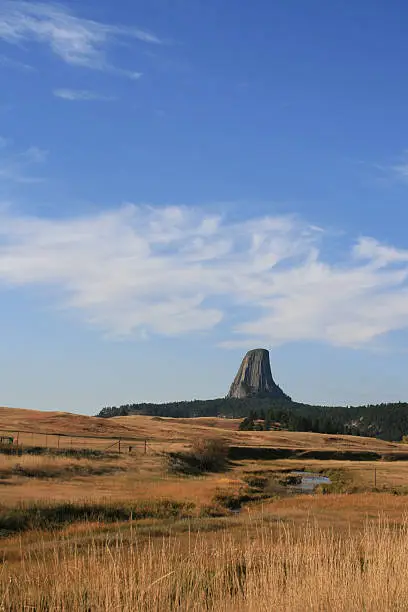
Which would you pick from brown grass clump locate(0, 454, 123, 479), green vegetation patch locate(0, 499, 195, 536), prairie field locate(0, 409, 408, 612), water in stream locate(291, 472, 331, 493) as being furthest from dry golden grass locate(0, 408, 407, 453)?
green vegetation patch locate(0, 499, 195, 536)

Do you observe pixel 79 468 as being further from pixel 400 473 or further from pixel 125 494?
pixel 400 473

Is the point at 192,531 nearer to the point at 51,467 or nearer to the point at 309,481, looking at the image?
the point at 51,467

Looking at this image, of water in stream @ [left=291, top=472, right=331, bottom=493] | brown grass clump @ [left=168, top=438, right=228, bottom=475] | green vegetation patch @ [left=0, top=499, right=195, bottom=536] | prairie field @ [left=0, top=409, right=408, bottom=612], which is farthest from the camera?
brown grass clump @ [left=168, top=438, right=228, bottom=475]

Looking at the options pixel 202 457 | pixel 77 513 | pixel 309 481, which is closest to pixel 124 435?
pixel 202 457

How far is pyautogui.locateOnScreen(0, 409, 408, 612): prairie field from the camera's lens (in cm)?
1078

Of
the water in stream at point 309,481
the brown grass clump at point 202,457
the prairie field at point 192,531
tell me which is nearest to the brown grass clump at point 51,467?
the prairie field at point 192,531

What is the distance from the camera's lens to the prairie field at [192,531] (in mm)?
10781

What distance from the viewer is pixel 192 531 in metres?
22.0

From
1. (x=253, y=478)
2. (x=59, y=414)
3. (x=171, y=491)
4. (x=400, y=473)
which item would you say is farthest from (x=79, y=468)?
(x=59, y=414)

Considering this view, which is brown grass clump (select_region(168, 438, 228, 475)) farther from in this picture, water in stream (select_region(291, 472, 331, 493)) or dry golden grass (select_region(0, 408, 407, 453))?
water in stream (select_region(291, 472, 331, 493))

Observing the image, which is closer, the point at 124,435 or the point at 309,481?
the point at 309,481

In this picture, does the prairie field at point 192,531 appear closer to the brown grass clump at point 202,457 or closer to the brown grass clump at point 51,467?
the brown grass clump at point 51,467

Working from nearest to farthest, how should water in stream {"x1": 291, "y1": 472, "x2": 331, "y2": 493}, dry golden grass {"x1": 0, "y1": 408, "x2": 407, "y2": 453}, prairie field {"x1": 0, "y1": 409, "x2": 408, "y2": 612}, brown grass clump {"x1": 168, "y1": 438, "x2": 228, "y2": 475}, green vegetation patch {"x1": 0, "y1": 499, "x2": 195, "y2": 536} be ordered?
prairie field {"x1": 0, "y1": 409, "x2": 408, "y2": 612} → green vegetation patch {"x1": 0, "y1": 499, "x2": 195, "y2": 536} → water in stream {"x1": 291, "y1": 472, "x2": 331, "y2": 493} → brown grass clump {"x1": 168, "y1": 438, "x2": 228, "y2": 475} → dry golden grass {"x1": 0, "y1": 408, "x2": 407, "y2": 453}

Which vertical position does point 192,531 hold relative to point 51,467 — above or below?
below
